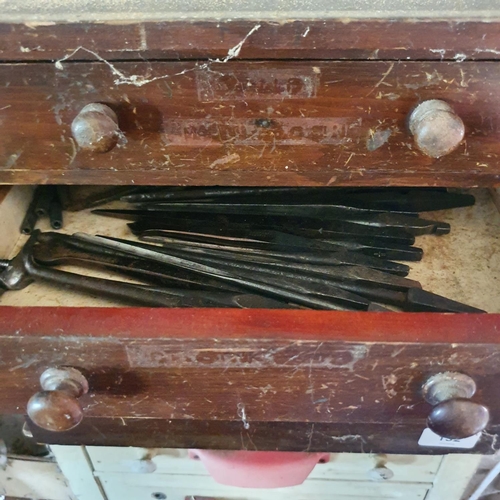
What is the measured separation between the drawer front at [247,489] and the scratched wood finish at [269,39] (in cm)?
62

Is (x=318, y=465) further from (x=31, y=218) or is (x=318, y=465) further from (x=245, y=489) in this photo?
(x=31, y=218)

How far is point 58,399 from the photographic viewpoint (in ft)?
1.47

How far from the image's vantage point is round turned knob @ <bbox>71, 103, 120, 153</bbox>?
448mm

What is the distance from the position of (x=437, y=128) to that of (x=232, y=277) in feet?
→ 0.94

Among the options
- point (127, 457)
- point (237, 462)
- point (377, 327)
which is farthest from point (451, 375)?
point (127, 457)

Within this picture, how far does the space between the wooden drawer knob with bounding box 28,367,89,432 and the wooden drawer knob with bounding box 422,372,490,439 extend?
0.31 m

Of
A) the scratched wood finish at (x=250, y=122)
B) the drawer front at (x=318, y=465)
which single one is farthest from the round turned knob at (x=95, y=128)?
the drawer front at (x=318, y=465)

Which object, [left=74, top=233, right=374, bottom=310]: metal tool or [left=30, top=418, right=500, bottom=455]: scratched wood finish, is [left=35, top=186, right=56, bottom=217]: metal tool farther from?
[left=30, top=418, right=500, bottom=455]: scratched wood finish

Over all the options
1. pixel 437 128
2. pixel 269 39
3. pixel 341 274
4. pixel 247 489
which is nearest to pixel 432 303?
pixel 341 274

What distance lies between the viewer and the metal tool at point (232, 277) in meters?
0.59

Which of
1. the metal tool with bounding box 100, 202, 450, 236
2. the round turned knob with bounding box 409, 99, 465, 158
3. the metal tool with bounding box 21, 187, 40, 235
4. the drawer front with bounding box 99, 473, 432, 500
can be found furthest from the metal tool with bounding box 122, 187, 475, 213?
the drawer front with bounding box 99, 473, 432, 500

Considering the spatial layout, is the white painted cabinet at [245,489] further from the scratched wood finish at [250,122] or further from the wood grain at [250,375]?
the scratched wood finish at [250,122]

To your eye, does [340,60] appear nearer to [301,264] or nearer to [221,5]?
[221,5]

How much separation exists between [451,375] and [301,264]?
0.23 metres
